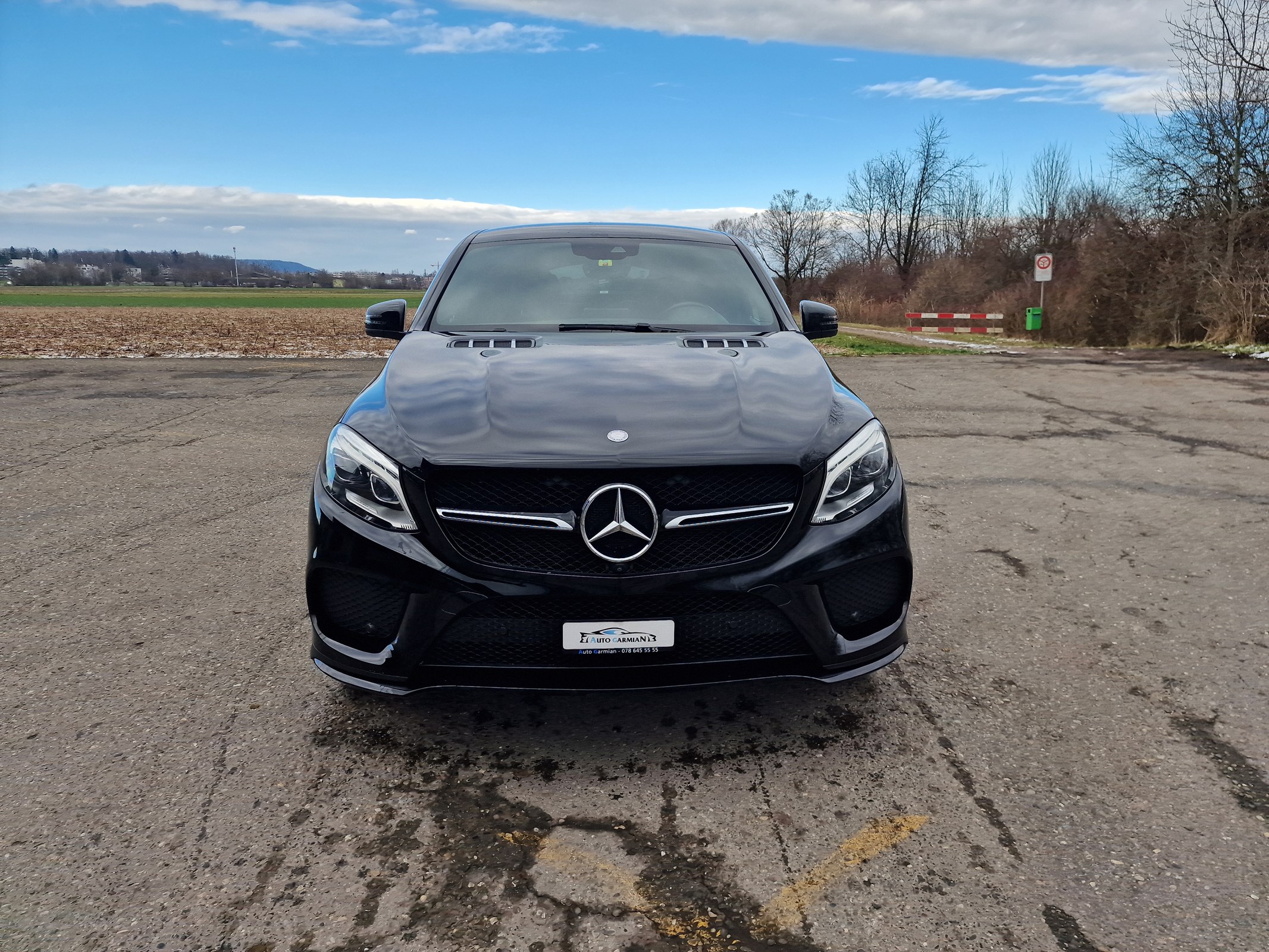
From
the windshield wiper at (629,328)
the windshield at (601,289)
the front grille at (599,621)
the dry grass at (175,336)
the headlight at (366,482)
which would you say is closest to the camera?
the front grille at (599,621)

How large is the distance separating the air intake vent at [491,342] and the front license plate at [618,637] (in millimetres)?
1344

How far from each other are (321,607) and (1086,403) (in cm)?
943

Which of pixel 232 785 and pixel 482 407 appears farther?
pixel 482 407

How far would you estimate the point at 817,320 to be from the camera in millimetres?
4336

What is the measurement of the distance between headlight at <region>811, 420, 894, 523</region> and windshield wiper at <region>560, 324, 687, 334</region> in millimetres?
1131

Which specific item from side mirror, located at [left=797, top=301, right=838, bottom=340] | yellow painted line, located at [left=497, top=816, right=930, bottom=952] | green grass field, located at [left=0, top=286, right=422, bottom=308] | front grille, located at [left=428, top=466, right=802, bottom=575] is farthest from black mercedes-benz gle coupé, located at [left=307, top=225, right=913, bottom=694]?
green grass field, located at [left=0, top=286, right=422, bottom=308]

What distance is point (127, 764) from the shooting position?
8.64ft

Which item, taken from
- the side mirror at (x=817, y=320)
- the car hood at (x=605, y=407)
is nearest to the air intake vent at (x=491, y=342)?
the car hood at (x=605, y=407)

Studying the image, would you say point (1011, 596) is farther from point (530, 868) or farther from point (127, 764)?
point (127, 764)

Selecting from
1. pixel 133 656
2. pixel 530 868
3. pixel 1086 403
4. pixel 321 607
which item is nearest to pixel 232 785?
pixel 321 607

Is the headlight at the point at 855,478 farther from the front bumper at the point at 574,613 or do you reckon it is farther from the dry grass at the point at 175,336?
the dry grass at the point at 175,336

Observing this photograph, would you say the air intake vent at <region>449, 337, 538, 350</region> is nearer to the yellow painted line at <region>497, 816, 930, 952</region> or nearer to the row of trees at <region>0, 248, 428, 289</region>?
the yellow painted line at <region>497, 816, 930, 952</region>

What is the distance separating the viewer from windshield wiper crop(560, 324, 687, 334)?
3.74 m

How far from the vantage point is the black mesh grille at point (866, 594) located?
260cm
